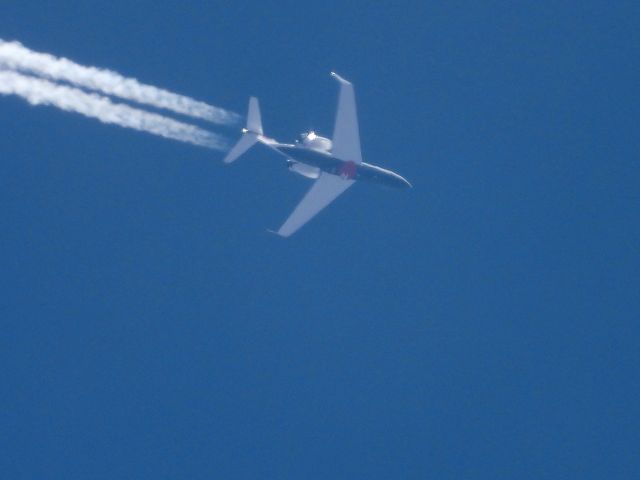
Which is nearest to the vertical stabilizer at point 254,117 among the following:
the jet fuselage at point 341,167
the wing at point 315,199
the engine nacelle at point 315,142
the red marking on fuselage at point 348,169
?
the jet fuselage at point 341,167

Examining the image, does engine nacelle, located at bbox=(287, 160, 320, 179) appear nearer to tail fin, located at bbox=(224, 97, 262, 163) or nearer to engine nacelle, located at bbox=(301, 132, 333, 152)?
engine nacelle, located at bbox=(301, 132, 333, 152)

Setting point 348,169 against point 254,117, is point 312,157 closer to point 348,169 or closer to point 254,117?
point 348,169

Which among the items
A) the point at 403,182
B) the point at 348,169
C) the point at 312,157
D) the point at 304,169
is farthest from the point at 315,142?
the point at 403,182

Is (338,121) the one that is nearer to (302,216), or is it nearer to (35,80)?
(302,216)

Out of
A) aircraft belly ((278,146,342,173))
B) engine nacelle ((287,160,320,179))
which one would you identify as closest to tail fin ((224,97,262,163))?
aircraft belly ((278,146,342,173))

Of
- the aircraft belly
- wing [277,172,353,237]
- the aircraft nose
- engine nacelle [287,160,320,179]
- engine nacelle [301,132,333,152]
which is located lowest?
wing [277,172,353,237]

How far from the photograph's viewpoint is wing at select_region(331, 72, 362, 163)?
79.5 meters

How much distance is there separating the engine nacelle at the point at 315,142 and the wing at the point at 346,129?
74 cm

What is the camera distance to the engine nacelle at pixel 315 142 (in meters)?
81.0

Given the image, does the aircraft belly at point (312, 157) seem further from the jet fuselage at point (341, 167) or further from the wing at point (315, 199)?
the wing at point (315, 199)

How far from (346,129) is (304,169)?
18.5 feet

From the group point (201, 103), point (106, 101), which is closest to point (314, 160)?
point (201, 103)

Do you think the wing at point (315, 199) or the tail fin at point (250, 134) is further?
the wing at point (315, 199)

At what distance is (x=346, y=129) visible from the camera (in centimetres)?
8069
